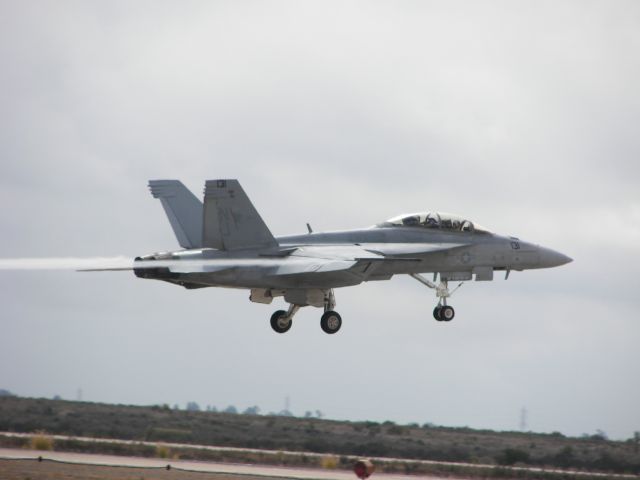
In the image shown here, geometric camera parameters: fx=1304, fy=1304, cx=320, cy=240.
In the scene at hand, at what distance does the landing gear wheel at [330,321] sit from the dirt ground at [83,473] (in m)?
5.11

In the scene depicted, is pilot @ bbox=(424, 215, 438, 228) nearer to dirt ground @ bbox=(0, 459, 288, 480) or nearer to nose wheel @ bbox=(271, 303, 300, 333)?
nose wheel @ bbox=(271, 303, 300, 333)

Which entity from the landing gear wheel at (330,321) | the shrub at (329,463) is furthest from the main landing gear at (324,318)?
the shrub at (329,463)

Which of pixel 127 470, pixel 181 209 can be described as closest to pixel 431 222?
pixel 181 209

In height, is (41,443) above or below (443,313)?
below

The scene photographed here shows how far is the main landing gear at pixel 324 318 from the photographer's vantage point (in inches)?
1564

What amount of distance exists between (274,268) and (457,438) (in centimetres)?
2602

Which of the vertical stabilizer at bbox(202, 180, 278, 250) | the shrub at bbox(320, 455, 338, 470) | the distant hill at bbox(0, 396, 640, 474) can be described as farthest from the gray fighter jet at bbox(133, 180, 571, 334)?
the distant hill at bbox(0, 396, 640, 474)

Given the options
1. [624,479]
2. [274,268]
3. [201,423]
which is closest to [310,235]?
[274,268]

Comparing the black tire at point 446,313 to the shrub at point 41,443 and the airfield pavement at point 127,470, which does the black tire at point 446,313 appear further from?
the shrub at point 41,443

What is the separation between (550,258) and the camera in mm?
43688

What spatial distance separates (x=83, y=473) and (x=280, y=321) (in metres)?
8.06

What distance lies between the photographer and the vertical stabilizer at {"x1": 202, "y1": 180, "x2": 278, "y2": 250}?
3694 cm

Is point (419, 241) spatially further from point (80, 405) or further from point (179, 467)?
point (80, 405)

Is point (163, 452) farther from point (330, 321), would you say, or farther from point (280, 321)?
point (330, 321)
